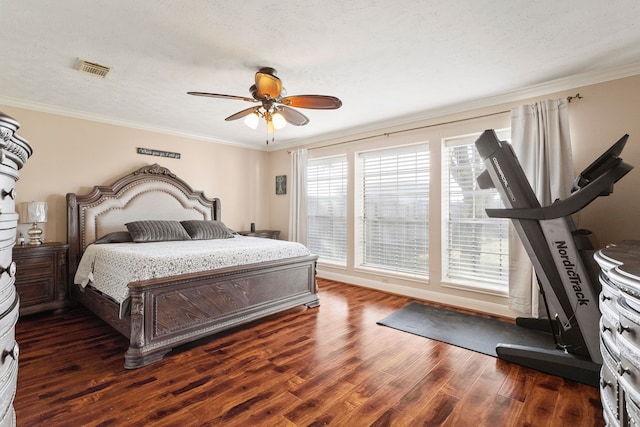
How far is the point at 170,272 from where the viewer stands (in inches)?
101

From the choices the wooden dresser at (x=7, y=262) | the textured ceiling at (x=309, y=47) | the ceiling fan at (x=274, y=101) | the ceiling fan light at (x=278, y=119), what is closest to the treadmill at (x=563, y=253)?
the textured ceiling at (x=309, y=47)

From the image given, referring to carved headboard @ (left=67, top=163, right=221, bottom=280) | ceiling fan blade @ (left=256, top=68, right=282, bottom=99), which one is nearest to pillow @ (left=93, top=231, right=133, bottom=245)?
carved headboard @ (left=67, top=163, right=221, bottom=280)

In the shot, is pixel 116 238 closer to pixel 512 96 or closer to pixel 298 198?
pixel 298 198

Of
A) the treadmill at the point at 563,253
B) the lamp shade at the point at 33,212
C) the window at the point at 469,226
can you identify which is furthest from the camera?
the window at the point at 469,226

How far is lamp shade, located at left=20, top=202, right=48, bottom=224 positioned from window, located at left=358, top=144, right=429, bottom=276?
4077 millimetres

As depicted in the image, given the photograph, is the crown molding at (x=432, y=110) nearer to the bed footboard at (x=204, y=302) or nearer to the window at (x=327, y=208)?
the window at (x=327, y=208)

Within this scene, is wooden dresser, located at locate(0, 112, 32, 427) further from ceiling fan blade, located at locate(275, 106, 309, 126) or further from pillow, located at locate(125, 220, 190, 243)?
pillow, located at locate(125, 220, 190, 243)

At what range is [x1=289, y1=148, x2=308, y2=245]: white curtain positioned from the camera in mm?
5441

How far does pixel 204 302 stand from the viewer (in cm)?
272

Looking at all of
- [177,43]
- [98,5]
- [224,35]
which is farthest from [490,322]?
[98,5]

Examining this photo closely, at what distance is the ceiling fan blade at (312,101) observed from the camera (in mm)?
2551

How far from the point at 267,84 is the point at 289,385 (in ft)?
7.59

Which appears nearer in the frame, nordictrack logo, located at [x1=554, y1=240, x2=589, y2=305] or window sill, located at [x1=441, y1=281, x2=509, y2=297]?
nordictrack logo, located at [x1=554, y1=240, x2=589, y2=305]

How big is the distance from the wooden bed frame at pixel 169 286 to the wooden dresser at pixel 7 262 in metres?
1.40
